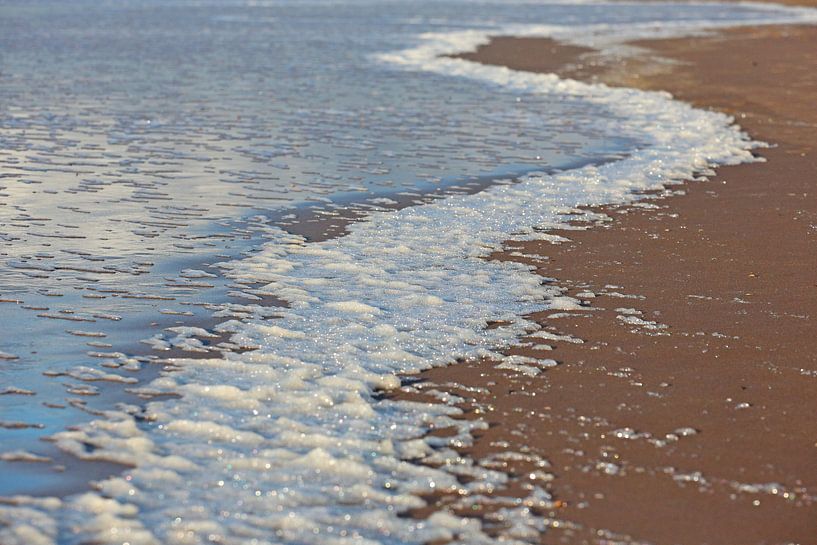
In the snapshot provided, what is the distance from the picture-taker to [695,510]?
4.18 m

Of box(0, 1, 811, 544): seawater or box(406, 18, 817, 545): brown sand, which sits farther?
box(0, 1, 811, 544): seawater

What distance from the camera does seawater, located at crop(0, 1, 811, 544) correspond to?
4316 mm

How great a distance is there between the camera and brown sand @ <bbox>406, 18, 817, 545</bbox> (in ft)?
13.8

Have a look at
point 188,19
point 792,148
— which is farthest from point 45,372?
point 188,19

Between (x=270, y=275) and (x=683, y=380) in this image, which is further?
(x=270, y=275)

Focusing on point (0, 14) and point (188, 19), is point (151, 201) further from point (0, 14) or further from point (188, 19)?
point (0, 14)

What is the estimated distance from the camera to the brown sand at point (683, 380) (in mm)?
4211

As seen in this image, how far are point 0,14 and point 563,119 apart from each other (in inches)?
1162

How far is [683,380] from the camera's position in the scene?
5.46m

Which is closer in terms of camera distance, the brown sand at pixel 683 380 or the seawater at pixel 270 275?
the brown sand at pixel 683 380

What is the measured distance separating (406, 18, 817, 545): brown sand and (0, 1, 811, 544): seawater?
0.93 ft

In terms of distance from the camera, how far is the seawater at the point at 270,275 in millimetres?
4316

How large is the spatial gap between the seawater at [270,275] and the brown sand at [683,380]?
0.93ft

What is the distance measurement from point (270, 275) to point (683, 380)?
284cm
